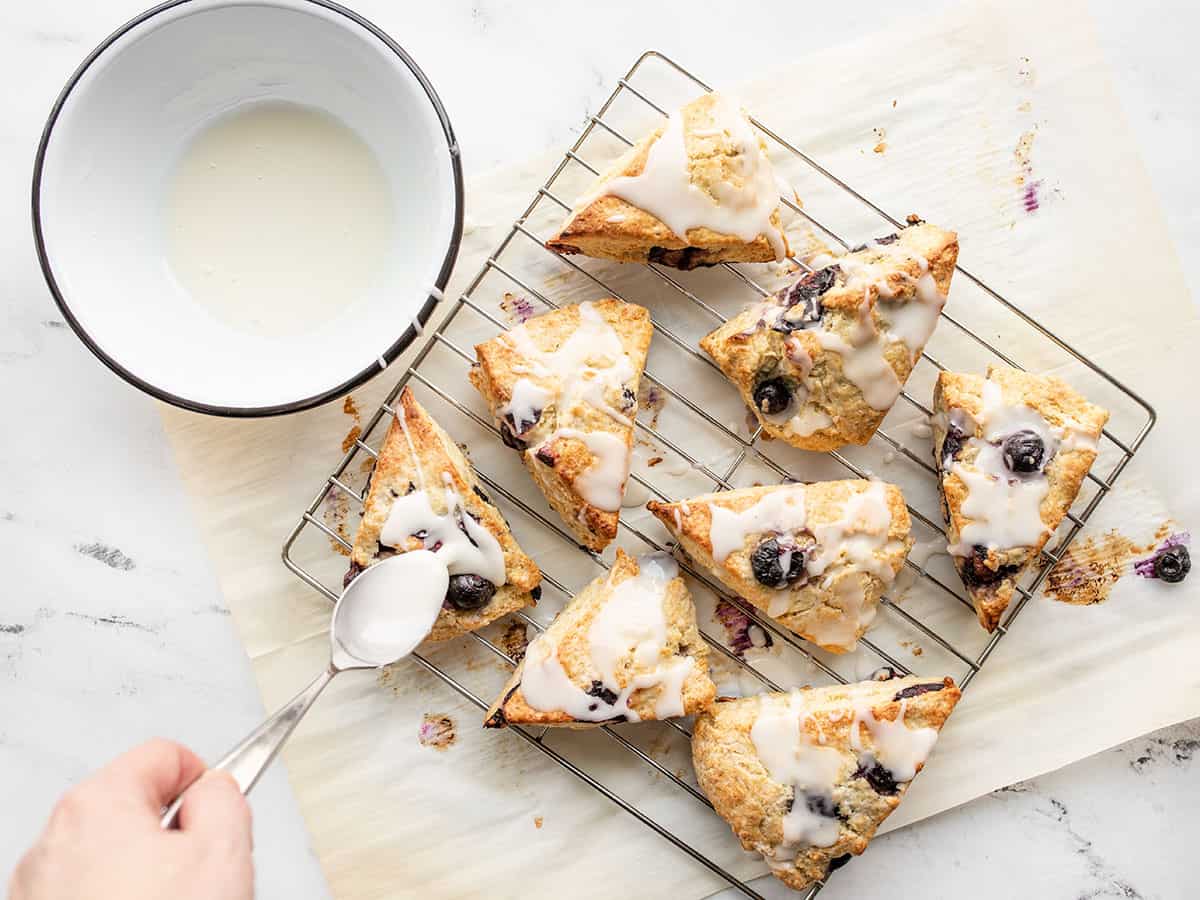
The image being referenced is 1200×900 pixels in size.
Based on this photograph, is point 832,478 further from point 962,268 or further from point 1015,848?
point 1015,848

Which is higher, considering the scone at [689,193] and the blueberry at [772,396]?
the scone at [689,193]

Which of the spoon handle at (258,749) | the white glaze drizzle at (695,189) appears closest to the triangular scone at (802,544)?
the white glaze drizzle at (695,189)

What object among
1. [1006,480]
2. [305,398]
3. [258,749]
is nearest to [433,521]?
[305,398]

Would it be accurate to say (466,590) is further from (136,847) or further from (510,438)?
(136,847)

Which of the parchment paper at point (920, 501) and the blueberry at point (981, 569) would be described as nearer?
the blueberry at point (981, 569)

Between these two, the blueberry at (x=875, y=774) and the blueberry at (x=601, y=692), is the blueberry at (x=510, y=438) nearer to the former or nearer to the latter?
the blueberry at (x=601, y=692)

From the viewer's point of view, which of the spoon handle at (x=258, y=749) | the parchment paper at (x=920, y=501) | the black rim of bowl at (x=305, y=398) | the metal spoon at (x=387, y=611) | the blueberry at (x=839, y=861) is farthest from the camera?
the parchment paper at (x=920, y=501)

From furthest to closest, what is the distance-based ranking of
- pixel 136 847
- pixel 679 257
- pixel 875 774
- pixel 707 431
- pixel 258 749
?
1. pixel 707 431
2. pixel 679 257
3. pixel 875 774
4. pixel 258 749
5. pixel 136 847
